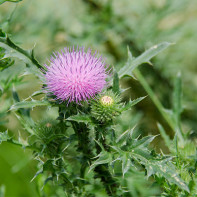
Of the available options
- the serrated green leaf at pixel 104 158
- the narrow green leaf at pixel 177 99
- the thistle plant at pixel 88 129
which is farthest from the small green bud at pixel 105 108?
the narrow green leaf at pixel 177 99

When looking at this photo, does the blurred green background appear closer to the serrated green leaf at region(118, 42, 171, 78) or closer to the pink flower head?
the serrated green leaf at region(118, 42, 171, 78)

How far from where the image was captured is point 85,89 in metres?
1.83

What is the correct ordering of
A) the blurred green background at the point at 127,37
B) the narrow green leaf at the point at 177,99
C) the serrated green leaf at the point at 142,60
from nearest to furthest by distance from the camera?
the serrated green leaf at the point at 142,60 < the narrow green leaf at the point at 177,99 < the blurred green background at the point at 127,37

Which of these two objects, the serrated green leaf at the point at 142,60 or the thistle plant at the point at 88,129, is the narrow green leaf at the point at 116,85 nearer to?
the thistle plant at the point at 88,129

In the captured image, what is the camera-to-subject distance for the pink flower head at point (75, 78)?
5.93ft

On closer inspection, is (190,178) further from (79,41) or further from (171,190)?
(79,41)

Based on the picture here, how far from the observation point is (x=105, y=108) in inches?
70.3

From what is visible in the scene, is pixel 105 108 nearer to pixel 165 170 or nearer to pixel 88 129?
pixel 88 129

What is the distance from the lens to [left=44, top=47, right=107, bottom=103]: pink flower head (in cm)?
181

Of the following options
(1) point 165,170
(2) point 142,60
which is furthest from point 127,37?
(1) point 165,170

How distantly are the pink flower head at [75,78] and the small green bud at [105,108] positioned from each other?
0.06 metres

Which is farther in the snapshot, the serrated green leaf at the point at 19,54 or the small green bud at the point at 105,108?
the serrated green leaf at the point at 19,54

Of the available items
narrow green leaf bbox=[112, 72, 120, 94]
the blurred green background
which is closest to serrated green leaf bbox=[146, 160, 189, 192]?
narrow green leaf bbox=[112, 72, 120, 94]

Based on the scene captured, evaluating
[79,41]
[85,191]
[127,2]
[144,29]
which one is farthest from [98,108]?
[127,2]
